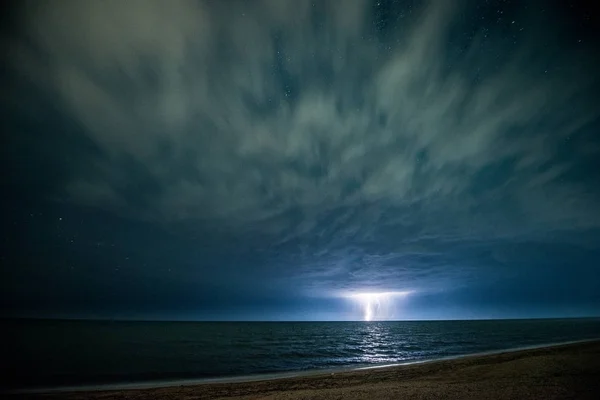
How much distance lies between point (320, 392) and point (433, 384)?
586cm

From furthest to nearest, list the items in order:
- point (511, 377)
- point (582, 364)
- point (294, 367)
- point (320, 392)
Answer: point (294, 367)
point (582, 364)
point (511, 377)
point (320, 392)

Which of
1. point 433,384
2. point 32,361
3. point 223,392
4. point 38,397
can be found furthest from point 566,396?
point 32,361

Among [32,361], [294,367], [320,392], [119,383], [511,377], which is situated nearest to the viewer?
[320,392]

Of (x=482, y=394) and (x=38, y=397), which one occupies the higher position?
(x=482, y=394)

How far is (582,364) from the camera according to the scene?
1831cm

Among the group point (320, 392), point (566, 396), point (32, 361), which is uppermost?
point (566, 396)

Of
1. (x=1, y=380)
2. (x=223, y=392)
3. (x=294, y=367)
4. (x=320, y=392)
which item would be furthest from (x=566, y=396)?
(x=1, y=380)

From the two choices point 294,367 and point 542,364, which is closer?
point 542,364

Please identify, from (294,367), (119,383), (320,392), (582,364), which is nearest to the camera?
(320,392)

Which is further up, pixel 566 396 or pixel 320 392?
pixel 566 396

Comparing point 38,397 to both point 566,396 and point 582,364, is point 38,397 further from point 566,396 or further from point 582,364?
point 582,364

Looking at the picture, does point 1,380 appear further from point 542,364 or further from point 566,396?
point 542,364

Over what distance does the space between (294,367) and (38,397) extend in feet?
64.0

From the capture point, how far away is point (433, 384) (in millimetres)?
14398
